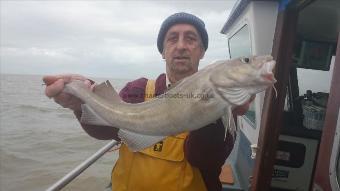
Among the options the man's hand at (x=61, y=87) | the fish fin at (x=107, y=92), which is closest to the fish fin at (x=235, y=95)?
the fish fin at (x=107, y=92)

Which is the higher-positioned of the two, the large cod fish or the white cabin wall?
the white cabin wall

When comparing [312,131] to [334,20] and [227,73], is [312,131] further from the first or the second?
[227,73]

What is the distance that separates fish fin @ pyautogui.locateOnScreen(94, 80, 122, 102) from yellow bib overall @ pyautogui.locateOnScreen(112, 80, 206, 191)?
660 mm

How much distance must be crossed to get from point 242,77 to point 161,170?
138cm

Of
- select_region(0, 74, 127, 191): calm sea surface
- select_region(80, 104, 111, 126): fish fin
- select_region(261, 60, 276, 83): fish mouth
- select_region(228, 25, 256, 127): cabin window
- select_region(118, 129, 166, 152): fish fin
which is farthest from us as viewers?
select_region(0, 74, 127, 191): calm sea surface

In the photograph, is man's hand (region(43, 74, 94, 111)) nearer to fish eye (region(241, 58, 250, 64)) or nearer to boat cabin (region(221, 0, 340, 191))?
fish eye (region(241, 58, 250, 64))

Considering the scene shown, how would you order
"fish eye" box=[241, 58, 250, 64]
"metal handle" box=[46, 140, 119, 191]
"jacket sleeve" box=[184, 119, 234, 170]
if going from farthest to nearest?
"metal handle" box=[46, 140, 119, 191]
"jacket sleeve" box=[184, 119, 234, 170]
"fish eye" box=[241, 58, 250, 64]

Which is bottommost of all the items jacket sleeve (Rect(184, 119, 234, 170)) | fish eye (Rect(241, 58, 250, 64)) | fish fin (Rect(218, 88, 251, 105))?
jacket sleeve (Rect(184, 119, 234, 170))

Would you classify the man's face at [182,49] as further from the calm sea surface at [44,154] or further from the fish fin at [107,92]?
the calm sea surface at [44,154]

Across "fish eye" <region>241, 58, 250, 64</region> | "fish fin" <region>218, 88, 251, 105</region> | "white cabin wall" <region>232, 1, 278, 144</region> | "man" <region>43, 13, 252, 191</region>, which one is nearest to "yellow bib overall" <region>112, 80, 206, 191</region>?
"man" <region>43, 13, 252, 191</region>

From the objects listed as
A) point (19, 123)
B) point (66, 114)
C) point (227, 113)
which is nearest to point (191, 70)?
point (227, 113)

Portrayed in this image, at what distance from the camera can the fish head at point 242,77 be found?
2461 millimetres

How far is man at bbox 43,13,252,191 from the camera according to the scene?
332 centimetres

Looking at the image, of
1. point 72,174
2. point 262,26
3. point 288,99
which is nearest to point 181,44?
point 262,26
